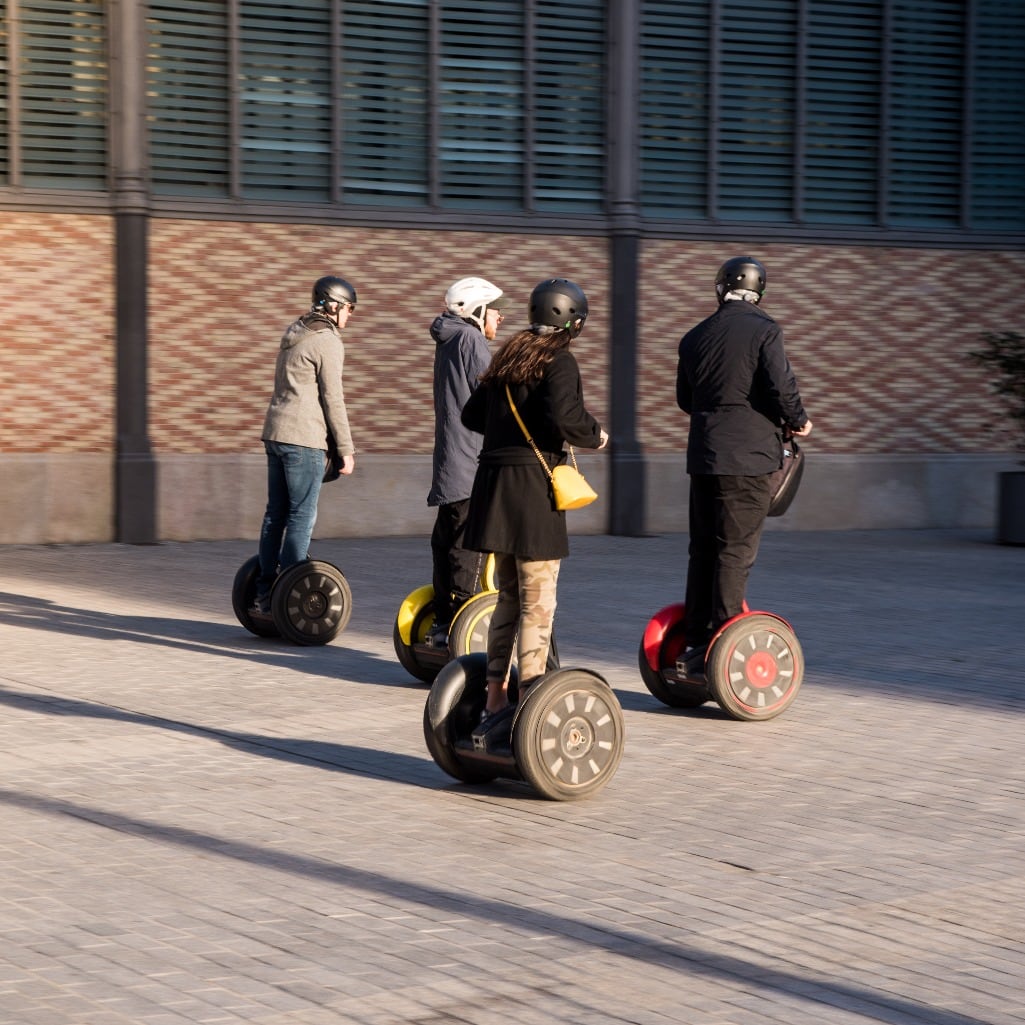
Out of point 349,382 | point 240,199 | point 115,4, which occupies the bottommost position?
point 349,382

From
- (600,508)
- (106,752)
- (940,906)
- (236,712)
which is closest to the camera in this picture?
(940,906)

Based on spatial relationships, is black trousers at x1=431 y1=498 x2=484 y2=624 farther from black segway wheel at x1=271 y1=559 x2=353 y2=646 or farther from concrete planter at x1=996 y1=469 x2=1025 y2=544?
concrete planter at x1=996 y1=469 x2=1025 y2=544

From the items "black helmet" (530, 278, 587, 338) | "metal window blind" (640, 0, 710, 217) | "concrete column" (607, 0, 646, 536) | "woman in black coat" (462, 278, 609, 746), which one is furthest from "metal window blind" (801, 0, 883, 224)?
"woman in black coat" (462, 278, 609, 746)

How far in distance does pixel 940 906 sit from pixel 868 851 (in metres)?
0.62

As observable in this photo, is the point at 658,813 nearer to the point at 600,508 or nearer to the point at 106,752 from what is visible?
the point at 106,752

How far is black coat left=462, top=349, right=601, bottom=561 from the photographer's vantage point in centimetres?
643

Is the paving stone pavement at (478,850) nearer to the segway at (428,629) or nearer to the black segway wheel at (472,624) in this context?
the segway at (428,629)

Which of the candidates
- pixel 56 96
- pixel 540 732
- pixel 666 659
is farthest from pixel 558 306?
pixel 56 96

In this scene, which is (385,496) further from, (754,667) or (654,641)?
(754,667)

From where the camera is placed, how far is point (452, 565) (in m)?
8.77

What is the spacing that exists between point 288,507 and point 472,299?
76.2 inches

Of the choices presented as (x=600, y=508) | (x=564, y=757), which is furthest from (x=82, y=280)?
(x=564, y=757)

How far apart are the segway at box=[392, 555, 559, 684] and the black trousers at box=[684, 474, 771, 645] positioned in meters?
0.73

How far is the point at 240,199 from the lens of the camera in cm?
1562
